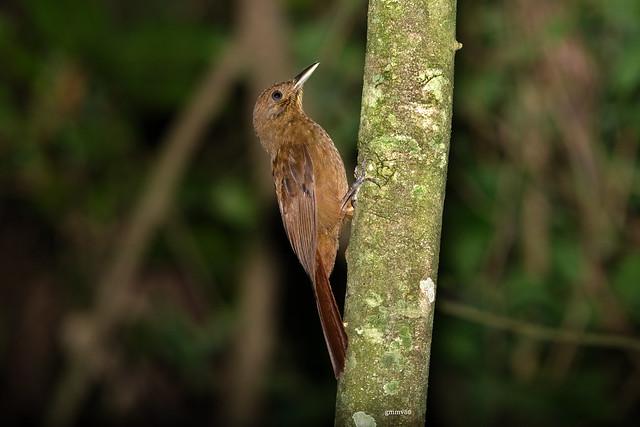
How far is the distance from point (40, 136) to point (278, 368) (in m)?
2.45

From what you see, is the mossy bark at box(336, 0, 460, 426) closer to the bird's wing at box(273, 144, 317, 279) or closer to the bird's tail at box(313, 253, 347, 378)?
the bird's tail at box(313, 253, 347, 378)

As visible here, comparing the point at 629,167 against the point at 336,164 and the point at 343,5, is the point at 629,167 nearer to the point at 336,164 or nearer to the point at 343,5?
the point at 343,5

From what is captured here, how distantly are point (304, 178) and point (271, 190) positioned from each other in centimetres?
171

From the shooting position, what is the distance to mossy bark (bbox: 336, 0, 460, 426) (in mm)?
2275

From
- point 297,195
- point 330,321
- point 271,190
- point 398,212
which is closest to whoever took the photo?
point 398,212

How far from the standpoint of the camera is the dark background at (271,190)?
560cm

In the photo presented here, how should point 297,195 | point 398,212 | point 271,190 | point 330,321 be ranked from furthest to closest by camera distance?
point 271,190, point 297,195, point 330,321, point 398,212

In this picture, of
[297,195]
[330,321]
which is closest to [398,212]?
[330,321]

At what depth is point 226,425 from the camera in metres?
6.35

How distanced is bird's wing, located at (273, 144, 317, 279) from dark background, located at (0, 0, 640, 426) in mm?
1386

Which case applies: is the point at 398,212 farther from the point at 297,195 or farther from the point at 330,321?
the point at 297,195

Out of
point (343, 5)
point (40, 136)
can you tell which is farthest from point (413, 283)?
point (40, 136)

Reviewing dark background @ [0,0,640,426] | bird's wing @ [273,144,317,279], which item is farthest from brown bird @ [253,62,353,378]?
dark background @ [0,0,640,426]

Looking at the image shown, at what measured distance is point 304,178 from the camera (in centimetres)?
401
